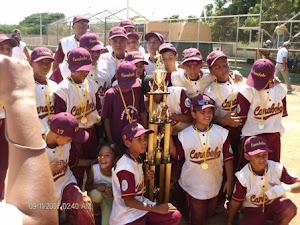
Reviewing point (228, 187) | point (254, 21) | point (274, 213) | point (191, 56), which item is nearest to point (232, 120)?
point (228, 187)

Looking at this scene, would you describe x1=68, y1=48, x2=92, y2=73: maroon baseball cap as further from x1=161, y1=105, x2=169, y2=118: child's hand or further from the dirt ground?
the dirt ground

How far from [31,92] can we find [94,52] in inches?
140

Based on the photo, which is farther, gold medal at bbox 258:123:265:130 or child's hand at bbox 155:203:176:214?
gold medal at bbox 258:123:265:130

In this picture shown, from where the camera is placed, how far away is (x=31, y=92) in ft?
3.28

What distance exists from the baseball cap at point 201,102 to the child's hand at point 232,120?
285 millimetres

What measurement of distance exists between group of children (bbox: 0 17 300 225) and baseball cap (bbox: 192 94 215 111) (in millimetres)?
12

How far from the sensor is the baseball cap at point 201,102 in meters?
3.51

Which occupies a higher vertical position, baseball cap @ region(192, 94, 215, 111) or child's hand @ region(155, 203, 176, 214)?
baseball cap @ region(192, 94, 215, 111)

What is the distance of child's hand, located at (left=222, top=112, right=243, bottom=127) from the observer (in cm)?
A: 366

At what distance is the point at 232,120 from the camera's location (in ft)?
12.0

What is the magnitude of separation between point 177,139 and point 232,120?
640 millimetres

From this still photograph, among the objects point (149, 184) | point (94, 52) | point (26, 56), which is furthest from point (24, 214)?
point (26, 56)
